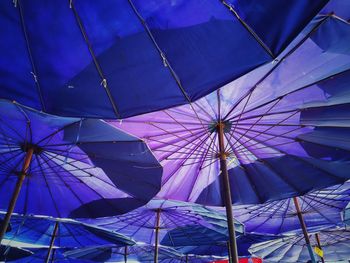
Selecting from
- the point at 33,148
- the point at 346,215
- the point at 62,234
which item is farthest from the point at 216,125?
the point at 62,234

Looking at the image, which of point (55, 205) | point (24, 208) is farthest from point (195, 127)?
point (24, 208)

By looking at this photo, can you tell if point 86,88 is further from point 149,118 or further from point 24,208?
point 24,208

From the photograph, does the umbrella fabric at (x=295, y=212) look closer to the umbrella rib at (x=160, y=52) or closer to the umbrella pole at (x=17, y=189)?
the umbrella rib at (x=160, y=52)

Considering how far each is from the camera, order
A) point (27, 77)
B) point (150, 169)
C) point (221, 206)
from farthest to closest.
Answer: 1. point (221, 206)
2. point (150, 169)
3. point (27, 77)

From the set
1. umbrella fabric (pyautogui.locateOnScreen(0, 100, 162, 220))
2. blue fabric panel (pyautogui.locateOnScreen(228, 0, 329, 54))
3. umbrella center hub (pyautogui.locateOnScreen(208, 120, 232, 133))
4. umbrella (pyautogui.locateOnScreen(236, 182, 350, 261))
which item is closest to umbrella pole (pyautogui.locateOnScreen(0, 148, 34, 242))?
umbrella fabric (pyautogui.locateOnScreen(0, 100, 162, 220))

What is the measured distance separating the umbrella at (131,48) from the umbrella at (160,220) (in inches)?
210

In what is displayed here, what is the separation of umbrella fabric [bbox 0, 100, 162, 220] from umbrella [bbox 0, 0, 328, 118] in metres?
1.13

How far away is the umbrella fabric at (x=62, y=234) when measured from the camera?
438 inches

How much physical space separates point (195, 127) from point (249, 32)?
10.6ft

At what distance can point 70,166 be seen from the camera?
24.0 feet

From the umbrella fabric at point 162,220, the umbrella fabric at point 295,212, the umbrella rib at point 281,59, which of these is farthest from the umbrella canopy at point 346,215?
the umbrella rib at point 281,59

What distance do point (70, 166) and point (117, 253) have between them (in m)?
10.5

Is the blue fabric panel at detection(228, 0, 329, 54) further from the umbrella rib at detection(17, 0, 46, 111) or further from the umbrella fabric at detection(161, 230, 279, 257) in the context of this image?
the umbrella fabric at detection(161, 230, 279, 257)

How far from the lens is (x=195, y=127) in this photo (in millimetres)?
6703
